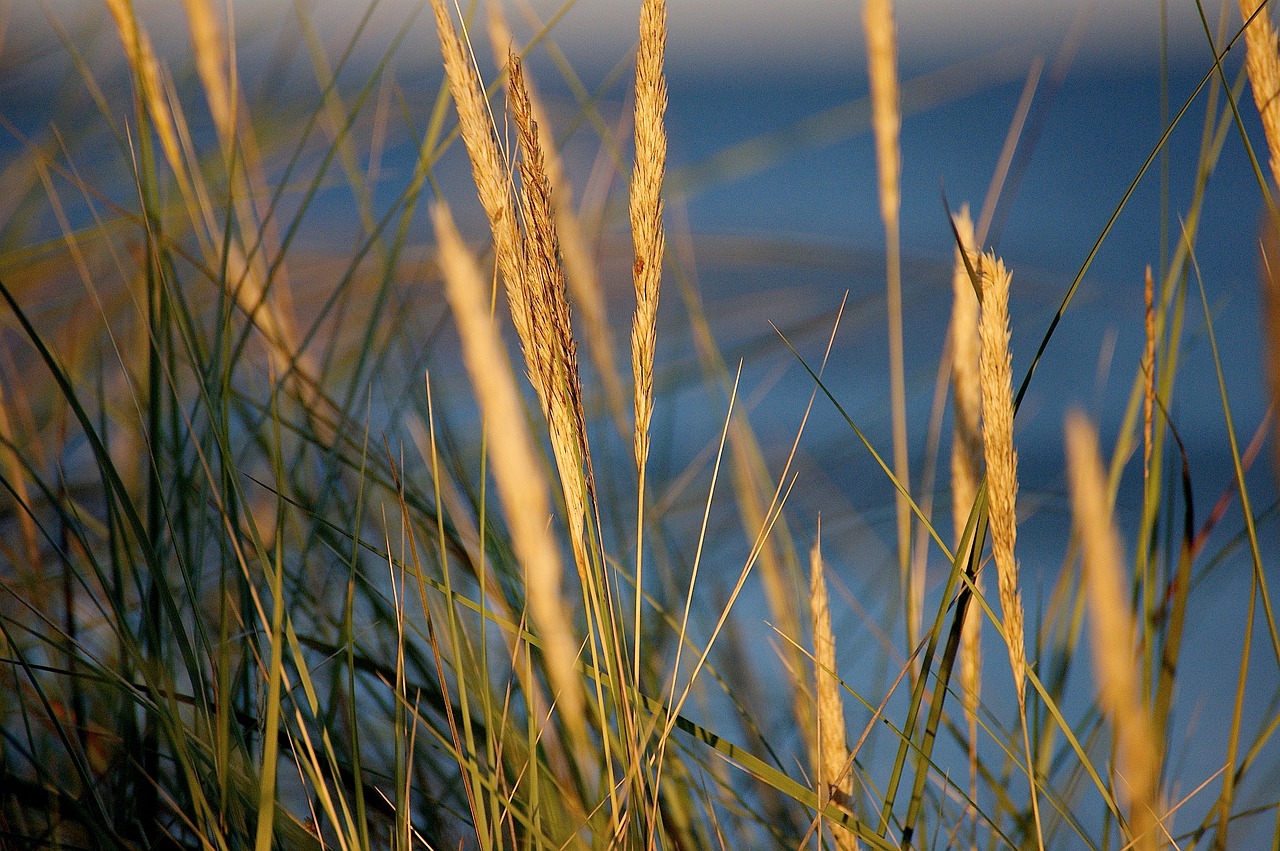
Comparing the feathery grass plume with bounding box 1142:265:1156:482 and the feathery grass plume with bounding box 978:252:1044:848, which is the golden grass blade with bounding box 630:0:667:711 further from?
the feathery grass plume with bounding box 1142:265:1156:482

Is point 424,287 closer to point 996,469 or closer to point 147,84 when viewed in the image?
point 147,84

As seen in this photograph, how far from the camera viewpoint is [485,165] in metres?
0.32

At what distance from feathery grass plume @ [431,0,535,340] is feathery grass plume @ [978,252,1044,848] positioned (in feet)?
0.52

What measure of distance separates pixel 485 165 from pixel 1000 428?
0.68 ft

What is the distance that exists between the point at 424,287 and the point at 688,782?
1.95 ft

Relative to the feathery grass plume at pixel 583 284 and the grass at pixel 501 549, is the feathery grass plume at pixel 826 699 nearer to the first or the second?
the grass at pixel 501 549

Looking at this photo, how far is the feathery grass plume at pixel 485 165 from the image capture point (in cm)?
31

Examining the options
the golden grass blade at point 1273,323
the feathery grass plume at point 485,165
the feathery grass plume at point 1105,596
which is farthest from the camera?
the golden grass blade at point 1273,323

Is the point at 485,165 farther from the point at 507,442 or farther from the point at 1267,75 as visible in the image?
the point at 1267,75

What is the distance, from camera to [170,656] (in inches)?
18.0

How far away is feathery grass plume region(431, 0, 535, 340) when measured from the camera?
0.31 meters

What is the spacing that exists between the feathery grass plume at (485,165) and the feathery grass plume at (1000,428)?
160 millimetres

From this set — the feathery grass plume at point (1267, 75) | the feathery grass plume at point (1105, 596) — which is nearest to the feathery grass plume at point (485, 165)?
the feathery grass plume at point (1105, 596)

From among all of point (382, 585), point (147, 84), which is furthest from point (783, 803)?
point (147, 84)
